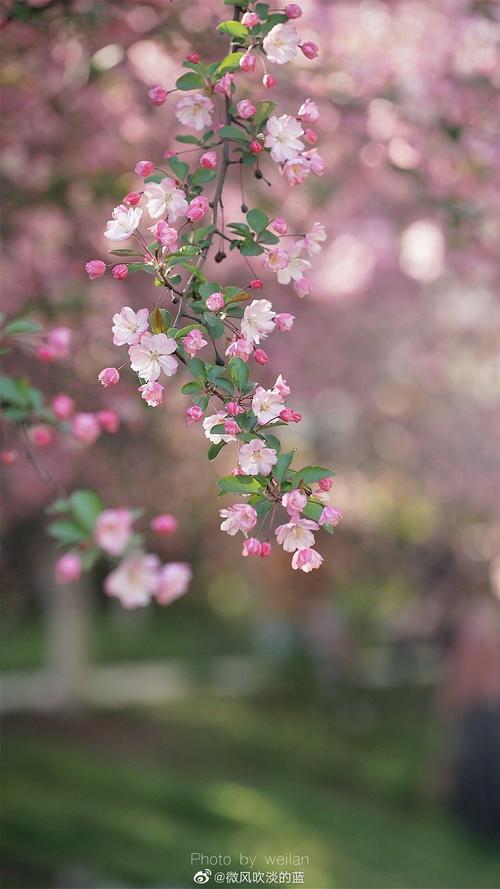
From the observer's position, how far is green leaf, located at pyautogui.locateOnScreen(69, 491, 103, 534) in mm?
1868

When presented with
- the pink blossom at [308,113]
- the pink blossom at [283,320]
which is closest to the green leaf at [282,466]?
the pink blossom at [283,320]

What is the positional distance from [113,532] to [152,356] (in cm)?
52

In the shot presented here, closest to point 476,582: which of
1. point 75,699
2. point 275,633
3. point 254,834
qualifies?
point 75,699

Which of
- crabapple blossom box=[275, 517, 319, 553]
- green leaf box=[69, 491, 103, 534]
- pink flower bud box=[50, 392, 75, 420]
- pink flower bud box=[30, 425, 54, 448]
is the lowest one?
crabapple blossom box=[275, 517, 319, 553]

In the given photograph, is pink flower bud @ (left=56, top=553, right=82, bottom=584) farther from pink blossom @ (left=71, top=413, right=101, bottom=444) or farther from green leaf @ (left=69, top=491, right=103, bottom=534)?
pink blossom @ (left=71, top=413, right=101, bottom=444)

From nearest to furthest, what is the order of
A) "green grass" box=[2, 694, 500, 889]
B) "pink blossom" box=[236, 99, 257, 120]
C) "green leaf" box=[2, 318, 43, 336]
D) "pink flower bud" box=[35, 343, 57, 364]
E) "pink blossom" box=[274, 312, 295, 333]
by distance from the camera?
"pink blossom" box=[274, 312, 295, 333] → "pink blossom" box=[236, 99, 257, 120] → "green leaf" box=[2, 318, 43, 336] → "pink flower bud" box=[35, 343, 57, 364] → "green grass" box=[2, 694, 500, 889]

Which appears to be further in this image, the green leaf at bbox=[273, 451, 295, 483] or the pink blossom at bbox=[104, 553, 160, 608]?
the pink blossom at bbox=[104, 553, 160, 608]

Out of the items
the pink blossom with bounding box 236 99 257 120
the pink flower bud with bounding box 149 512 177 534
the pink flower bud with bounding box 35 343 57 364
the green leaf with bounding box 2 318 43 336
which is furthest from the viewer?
the pink flower bud with bounding box 35 343 57 364

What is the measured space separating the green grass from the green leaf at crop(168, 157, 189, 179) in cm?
428

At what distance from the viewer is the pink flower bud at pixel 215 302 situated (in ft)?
4.81

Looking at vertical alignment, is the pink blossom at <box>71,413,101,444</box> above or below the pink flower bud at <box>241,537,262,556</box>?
above

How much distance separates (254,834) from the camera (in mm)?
6285

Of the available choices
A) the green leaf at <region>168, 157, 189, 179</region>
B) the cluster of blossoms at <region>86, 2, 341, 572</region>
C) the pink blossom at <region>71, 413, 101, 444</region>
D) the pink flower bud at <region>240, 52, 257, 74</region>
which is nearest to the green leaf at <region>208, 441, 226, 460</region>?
the cluster of blossoms at <region>86, 2, 341, 572</region>

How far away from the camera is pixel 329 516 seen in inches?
56.3
